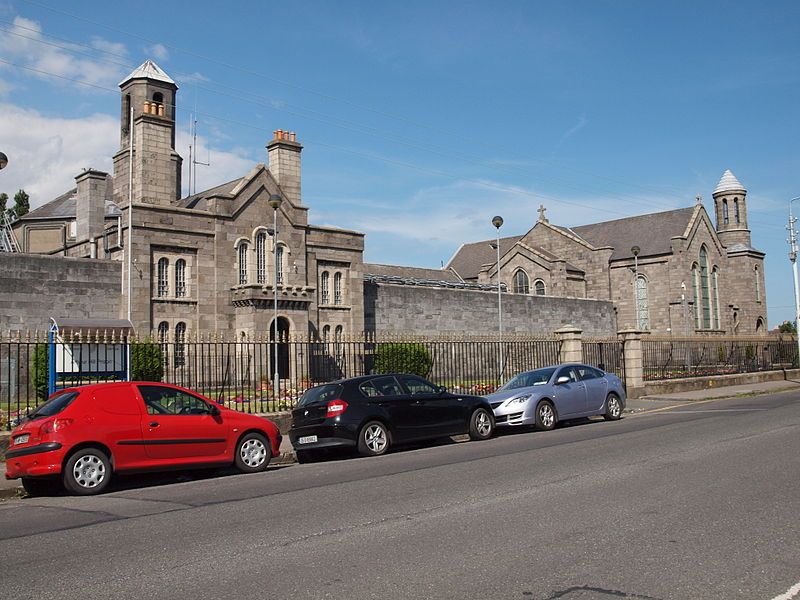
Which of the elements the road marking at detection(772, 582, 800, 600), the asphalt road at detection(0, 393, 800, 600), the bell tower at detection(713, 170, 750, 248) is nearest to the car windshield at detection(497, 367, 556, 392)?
the asphalt road at detection(0, 393, 800, 600)

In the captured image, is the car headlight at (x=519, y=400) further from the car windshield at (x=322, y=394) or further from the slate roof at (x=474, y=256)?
the slate roof at (x=474, y=256)

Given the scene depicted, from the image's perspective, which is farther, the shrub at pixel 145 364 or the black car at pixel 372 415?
the shrub at pixel 145 364

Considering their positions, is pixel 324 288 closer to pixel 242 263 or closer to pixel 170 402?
pixel 242 263

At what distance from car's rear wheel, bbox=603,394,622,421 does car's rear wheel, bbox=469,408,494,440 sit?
4.51m

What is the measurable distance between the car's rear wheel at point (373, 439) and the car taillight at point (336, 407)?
51cm

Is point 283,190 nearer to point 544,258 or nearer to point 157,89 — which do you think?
point 157,89

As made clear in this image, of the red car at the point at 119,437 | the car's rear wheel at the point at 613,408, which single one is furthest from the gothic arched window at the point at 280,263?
Result: the red car at the point at 119,437

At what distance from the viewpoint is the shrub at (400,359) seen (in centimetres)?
2847

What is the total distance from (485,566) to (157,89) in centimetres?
3639

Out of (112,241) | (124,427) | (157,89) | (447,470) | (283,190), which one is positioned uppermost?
(157,89)

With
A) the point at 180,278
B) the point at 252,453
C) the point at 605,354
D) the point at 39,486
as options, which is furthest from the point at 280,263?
the point at 39,486

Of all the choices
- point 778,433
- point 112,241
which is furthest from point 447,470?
point 112,241

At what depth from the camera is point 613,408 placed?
64.6 feet

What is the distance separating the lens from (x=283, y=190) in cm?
3472
